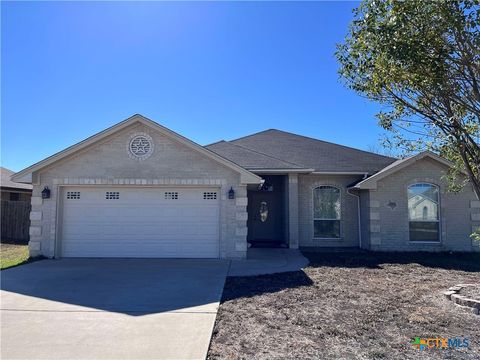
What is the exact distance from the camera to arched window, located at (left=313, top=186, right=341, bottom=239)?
606 inches

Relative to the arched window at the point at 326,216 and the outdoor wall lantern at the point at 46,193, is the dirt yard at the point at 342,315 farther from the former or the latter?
the outdoor wall lantern at the point at 46,193

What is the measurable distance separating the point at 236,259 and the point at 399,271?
16.0 ft

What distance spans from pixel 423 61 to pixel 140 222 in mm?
9604

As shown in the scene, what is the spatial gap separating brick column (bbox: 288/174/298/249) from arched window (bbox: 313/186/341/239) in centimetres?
100

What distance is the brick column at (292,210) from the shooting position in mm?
14812

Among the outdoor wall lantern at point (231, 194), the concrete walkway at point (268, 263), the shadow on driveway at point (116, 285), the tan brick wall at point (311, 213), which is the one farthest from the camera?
the tan brick wall at point (311, 213)

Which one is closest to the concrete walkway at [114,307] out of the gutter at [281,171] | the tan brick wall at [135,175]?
the tan brick wall at [135,175]

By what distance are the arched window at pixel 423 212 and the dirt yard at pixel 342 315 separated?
12.8 ft

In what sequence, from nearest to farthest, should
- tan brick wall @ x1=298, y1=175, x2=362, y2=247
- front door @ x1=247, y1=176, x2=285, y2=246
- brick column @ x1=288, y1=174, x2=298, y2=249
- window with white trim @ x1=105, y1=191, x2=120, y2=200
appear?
window with white trim @ x1=105, y1=191, x2=120, y2=200, brick column @ x1=288, y1=174, x2=298, y2=249, tan brick wall @ x1=298, y1=175, x2=362, y2=247, front door @ x1=247, y1=176, x2=285, y2=246

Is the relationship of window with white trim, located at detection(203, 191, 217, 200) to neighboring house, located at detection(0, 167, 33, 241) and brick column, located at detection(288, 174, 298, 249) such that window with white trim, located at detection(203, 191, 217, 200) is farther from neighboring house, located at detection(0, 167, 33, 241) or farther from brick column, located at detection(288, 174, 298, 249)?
neighboring house, located at detection(0, 167, 33, 241)

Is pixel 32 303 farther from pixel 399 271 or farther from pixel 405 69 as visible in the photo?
pixel 399 271

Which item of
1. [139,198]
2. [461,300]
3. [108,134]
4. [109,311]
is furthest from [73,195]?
[461,300]

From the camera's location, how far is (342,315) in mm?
6156

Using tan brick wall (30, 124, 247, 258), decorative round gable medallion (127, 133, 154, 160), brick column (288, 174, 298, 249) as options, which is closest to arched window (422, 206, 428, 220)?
brick column (288, 174, 298, 249)
